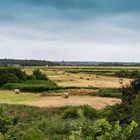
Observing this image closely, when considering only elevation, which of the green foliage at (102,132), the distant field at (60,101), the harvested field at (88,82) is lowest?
the distant field at (60,101)

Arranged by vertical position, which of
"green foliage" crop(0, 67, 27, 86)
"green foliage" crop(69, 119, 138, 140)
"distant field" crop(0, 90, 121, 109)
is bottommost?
"distant field" crop(0, 90, 121, 109)

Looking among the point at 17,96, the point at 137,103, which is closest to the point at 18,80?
the point at 17,96

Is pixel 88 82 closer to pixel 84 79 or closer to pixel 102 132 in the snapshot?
pixel 84 79

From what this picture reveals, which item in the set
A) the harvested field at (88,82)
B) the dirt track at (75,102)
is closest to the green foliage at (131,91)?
the dirt track at (75,102)

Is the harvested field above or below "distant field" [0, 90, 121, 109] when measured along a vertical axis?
above

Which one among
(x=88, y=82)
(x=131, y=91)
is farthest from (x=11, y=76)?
(x=131, y=91)

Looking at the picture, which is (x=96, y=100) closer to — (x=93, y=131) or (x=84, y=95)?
(x=84, y=95)

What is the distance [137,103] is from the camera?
20250 millimetres

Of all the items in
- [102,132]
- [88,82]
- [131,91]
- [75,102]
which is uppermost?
[102,132]

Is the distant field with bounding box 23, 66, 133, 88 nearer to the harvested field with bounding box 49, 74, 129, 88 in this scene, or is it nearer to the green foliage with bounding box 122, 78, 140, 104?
the harvested field with bounding box 49, 74, 129, 88

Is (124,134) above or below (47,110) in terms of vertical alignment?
above

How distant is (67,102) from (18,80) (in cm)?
2573

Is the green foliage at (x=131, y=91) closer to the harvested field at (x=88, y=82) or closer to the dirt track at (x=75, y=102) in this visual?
the dirt track at (x=75, y=102)

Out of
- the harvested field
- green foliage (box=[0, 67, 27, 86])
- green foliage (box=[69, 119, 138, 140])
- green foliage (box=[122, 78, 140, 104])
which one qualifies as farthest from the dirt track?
green foliage (box=[69, 119, 138, 140])
